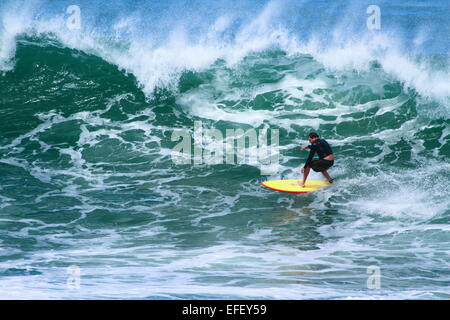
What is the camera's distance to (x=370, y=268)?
7633 millimetres

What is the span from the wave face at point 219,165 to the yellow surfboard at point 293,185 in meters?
0.14

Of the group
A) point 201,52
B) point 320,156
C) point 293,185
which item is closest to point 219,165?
point 293,185

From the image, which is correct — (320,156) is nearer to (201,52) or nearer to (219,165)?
(219,165)

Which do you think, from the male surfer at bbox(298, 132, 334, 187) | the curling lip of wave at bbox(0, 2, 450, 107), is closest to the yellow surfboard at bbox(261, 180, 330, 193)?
the male surfer at bbox(298, 132, 334, 187)

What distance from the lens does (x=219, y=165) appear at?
504 inches

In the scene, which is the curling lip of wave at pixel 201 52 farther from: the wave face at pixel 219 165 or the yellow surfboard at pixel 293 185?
the yellow surfboard at pixel 293 185

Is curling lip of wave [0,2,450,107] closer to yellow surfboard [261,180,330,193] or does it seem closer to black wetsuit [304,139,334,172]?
yellow surfboard [261,180,330,193]

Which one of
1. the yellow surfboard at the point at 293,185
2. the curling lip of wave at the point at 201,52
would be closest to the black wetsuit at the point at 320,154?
the yellow surfboard at the point at 293,185

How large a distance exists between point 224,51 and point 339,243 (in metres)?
9.53

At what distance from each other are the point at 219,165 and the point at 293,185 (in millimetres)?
Result: 1876

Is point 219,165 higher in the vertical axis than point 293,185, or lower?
higher

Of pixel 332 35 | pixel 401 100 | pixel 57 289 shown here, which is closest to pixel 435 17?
pixel 332 35

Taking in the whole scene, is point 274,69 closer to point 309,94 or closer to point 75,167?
point 309,94

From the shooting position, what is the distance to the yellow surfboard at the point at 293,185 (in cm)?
1123
